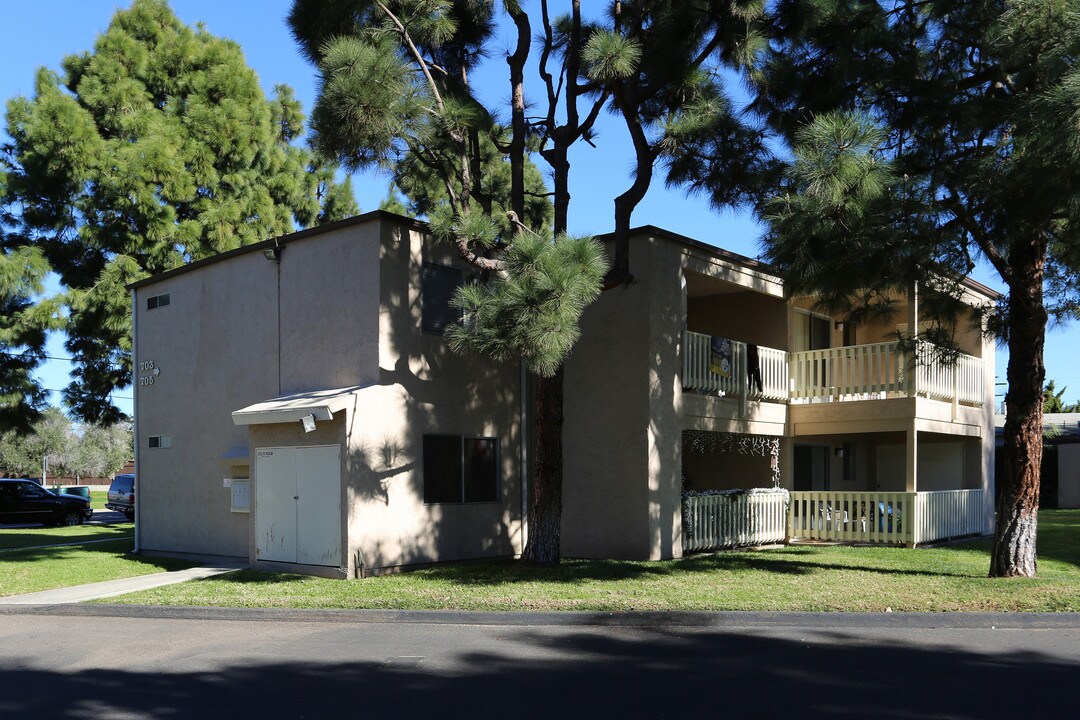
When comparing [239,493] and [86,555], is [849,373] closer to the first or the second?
[239,493]

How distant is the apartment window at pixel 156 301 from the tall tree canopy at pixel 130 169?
25.4 feet

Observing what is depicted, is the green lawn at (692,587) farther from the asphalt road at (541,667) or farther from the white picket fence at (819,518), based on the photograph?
the white picket fence at (819,518)

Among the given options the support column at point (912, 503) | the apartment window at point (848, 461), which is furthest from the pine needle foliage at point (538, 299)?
the apartment window at point (848, 461)

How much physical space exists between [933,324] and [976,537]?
9451mm

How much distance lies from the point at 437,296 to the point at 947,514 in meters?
11.2

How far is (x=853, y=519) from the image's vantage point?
19.1 meters

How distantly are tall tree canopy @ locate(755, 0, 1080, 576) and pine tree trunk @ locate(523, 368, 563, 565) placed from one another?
13.3 ft

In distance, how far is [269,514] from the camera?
1564cm

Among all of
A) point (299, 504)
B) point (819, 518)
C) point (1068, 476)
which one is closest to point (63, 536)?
point (299, 504)

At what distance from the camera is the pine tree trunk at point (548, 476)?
14625 mm

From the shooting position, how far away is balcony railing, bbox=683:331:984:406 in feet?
57.3

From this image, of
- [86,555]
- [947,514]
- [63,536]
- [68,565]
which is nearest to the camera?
[68,565]

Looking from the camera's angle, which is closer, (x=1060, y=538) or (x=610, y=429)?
(x=610, y=429)

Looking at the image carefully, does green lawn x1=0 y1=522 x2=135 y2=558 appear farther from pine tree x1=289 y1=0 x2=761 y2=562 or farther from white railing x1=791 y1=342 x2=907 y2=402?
white railing x1=791 y1=342 x2=907 y2=402
